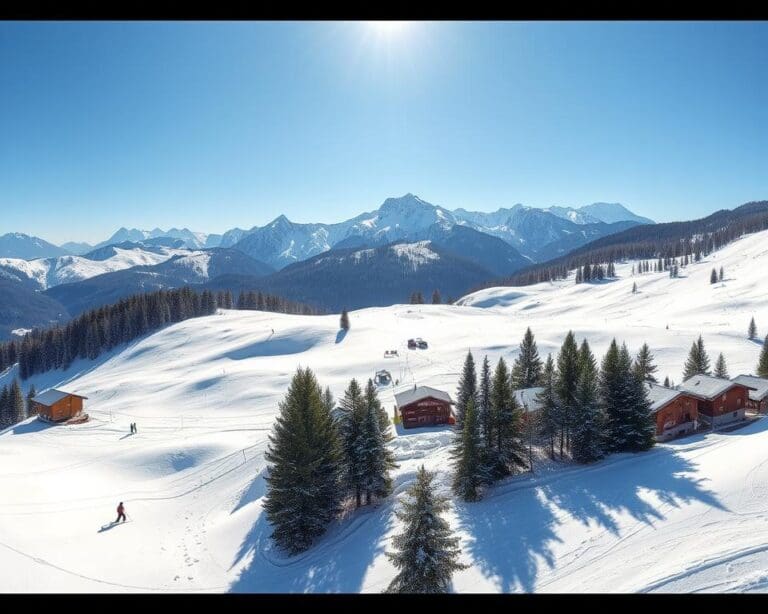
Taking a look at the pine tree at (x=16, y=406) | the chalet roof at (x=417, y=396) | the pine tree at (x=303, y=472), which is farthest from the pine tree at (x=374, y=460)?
the pine tree at (x=16, y=406)

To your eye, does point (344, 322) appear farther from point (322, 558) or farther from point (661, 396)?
point (322, 558)

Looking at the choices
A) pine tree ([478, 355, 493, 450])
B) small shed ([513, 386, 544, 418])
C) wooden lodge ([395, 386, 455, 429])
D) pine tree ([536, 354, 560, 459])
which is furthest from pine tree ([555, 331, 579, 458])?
wooden lodge ([395, 386, 455, 429])

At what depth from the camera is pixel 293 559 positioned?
26094 millimetres

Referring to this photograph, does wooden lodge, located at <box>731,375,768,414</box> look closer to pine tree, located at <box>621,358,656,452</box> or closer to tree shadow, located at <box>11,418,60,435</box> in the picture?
A: pine tree, located at <box>621,358,656,452</box>

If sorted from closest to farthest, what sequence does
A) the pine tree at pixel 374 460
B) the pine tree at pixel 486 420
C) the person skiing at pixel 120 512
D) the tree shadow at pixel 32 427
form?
the person skiing at pixel 120 512 < the pine tree at pixel 374 460 < the pine tree at pixel 486 420 < the tree shadow at pixel 32 427

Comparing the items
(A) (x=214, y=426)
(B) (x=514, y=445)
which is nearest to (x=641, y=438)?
(B) (x=514, y=445)

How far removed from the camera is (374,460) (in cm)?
3017

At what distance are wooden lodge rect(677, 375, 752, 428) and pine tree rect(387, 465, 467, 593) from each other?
31210 mm

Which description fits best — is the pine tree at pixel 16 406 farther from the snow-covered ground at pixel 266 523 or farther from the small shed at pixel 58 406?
the small shed at pixel 58 406

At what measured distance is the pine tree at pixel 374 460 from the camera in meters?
30.1

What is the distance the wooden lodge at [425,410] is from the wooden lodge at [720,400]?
2169 cm
